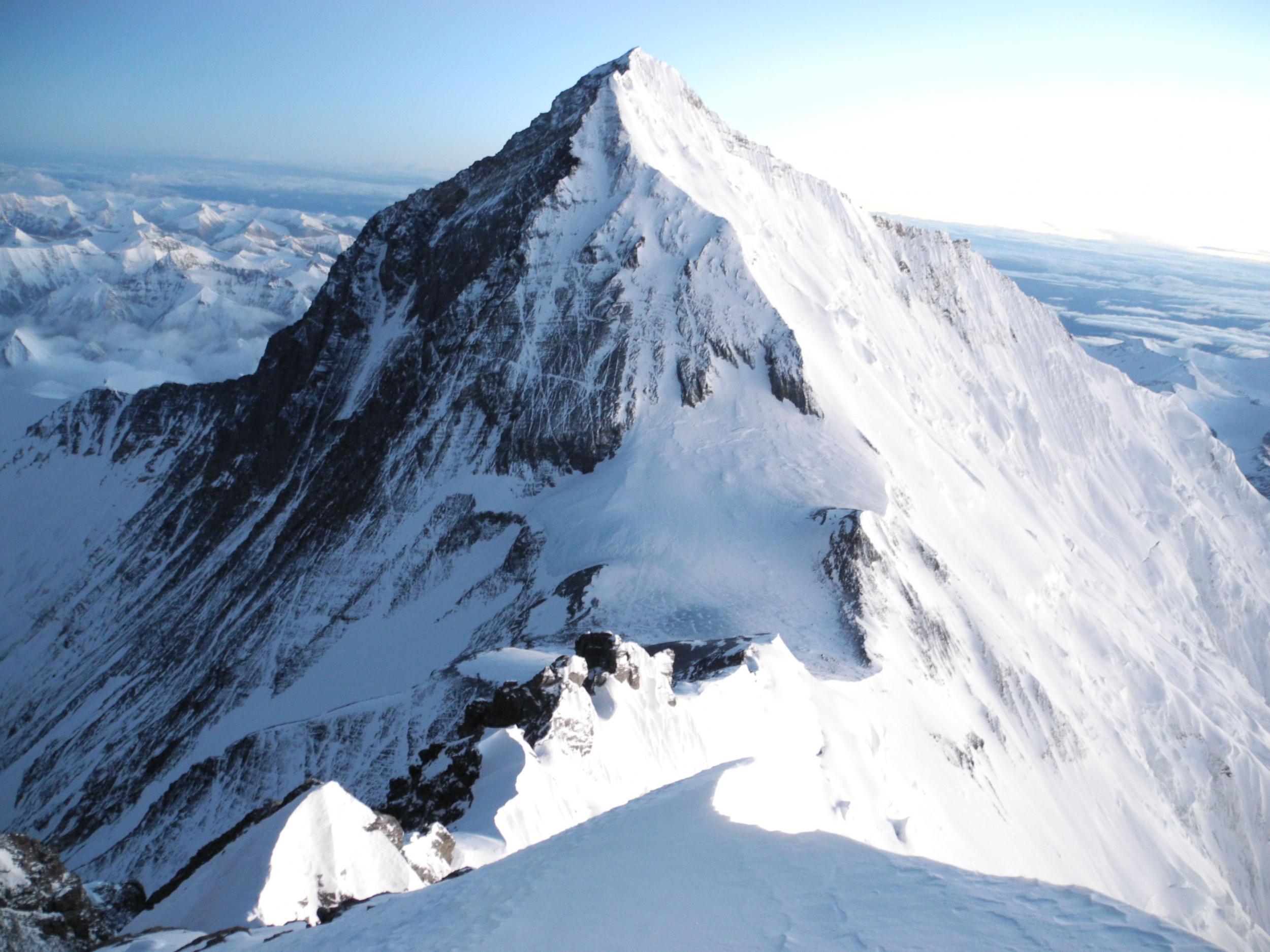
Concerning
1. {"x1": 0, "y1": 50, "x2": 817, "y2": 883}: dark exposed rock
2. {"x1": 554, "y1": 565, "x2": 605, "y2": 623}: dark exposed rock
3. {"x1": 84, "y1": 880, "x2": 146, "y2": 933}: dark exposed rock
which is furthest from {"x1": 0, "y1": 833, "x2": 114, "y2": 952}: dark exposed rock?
{"x1": 554, "y1": 565, "x2": 605, "y2": 623}: dark exposed rock

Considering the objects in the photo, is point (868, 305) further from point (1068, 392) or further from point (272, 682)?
point (272, 682)

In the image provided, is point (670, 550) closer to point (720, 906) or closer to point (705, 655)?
point (705, 655)

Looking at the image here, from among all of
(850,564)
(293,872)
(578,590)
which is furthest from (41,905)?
(850,564)

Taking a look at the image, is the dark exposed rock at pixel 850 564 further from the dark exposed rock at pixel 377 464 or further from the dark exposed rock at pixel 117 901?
the dark exposed rock at pixel 117 901

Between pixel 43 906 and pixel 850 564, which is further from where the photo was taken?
pixel 850 564

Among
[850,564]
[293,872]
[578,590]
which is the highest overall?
[293,872]
